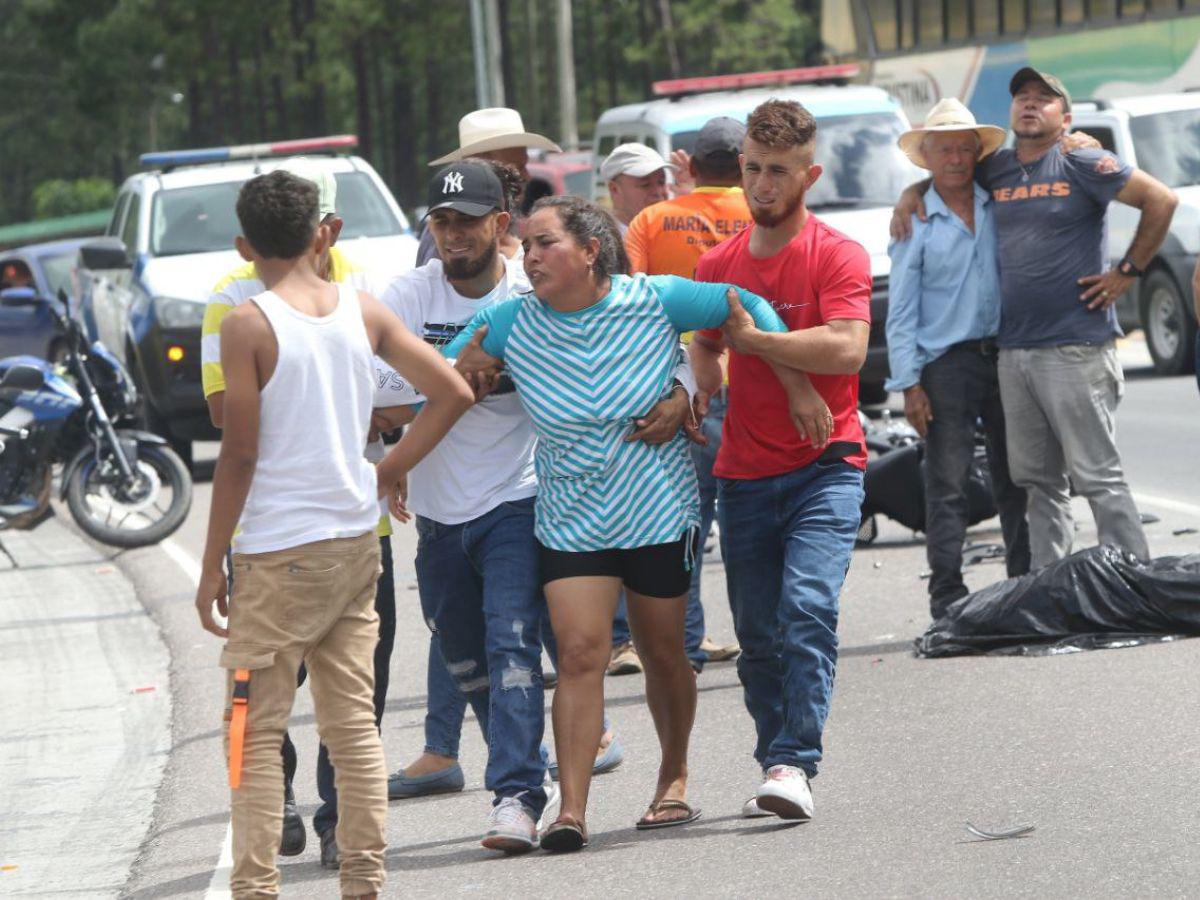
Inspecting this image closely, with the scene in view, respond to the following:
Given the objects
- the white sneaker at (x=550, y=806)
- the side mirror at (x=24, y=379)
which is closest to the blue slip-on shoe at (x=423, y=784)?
the white sneaker at (x=550, y=806)

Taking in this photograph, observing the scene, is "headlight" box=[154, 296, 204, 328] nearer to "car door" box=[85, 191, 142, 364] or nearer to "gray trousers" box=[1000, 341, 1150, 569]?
"car door" box=[85, 191, 142, 364]

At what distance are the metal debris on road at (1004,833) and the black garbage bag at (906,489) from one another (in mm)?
5412

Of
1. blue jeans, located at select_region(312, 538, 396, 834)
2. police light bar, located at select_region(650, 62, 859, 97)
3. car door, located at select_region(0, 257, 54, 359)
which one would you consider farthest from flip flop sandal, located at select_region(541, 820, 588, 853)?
car door, located at select_region(0, 257, 54, 359)

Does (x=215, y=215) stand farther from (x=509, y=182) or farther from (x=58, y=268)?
(x=509, y=182)

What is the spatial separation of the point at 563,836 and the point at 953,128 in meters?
3.58

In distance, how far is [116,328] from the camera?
58.1ft

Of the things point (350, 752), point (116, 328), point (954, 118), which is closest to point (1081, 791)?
point (350, 752)

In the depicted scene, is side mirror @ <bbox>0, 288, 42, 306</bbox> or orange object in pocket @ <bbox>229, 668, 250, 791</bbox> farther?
side mirror @ <bbox>0, 288, 42, 306</bbox>

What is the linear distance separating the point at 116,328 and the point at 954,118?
35.1ft

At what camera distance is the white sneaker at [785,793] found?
227 inches

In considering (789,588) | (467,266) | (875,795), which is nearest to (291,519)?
(467,266)

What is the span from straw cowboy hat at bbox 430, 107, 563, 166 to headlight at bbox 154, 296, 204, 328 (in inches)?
325

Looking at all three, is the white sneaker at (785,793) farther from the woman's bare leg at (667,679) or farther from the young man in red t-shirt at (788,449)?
the woman's bare leg at (667,679)

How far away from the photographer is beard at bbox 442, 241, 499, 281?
235 inches
